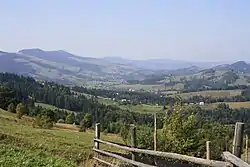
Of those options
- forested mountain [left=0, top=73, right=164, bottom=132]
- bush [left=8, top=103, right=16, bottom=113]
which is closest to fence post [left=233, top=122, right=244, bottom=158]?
bush [left=8, top=103, right=16, bottom=113]

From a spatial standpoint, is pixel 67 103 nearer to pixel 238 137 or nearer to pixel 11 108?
pixel 11 108

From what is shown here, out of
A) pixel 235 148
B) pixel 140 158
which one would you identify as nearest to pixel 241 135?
pixel 235 148

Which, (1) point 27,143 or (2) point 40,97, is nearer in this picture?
(1) point 27,143

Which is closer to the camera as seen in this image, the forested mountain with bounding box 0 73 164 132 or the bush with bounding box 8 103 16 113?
the bush with bounding box 8 103 16 113

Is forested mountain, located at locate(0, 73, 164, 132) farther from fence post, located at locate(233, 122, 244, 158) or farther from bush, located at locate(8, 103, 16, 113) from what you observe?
fence post, located at locate(233, 122, 244, 158)

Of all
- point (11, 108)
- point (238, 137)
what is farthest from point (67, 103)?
point (238, 137)

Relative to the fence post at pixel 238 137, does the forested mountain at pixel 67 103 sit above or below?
below

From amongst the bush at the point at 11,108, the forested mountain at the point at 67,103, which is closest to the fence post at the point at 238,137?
the bush at the point at 11,108

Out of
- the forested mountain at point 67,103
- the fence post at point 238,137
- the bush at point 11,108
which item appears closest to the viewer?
the fence post at point 238,137

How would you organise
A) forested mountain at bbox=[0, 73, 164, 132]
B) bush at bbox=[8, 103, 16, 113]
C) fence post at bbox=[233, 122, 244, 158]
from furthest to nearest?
forested mountain at bbox=[0, 73, 164, 132] → bush at bbox=[8, 103, 16, 113] → fence post at bbox=[233, 122, 244, 158]

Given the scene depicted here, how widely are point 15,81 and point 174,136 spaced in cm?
13323

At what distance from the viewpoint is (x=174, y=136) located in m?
22.0

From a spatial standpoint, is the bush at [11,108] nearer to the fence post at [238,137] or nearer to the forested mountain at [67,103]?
the forested mountain at [67,103]

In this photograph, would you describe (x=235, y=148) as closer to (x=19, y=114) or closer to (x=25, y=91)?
(x=19, y=114)
